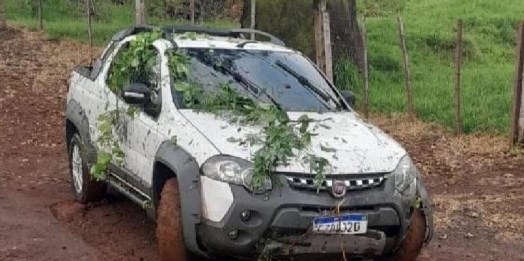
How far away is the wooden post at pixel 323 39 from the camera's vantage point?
11.6 metres

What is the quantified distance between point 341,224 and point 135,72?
7.97ft

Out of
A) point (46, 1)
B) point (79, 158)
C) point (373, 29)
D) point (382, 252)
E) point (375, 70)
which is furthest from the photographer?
point (46, 1)

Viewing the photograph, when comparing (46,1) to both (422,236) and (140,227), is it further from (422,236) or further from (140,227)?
(422,236)

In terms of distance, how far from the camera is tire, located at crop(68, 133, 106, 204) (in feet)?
26.5

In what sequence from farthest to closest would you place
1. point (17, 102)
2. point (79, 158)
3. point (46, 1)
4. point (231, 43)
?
point (46, 1)
point (17, 102)
point (79, 158)
point (231, 43)

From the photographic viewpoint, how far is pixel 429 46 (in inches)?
717

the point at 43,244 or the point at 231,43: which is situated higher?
the point at 231,43

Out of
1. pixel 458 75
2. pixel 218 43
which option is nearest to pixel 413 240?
pixel 218 43

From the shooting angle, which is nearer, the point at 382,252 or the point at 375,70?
the point at 382,252

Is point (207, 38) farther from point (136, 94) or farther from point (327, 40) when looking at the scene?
point (327, 40)

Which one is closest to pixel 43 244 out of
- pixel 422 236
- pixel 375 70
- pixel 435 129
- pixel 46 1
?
pixel 422 236

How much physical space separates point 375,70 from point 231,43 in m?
8.45

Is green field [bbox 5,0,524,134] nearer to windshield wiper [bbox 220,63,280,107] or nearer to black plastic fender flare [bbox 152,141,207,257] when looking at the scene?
windshield wiper [bbox 220,63,280,107]

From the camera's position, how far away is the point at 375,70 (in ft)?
51.4
